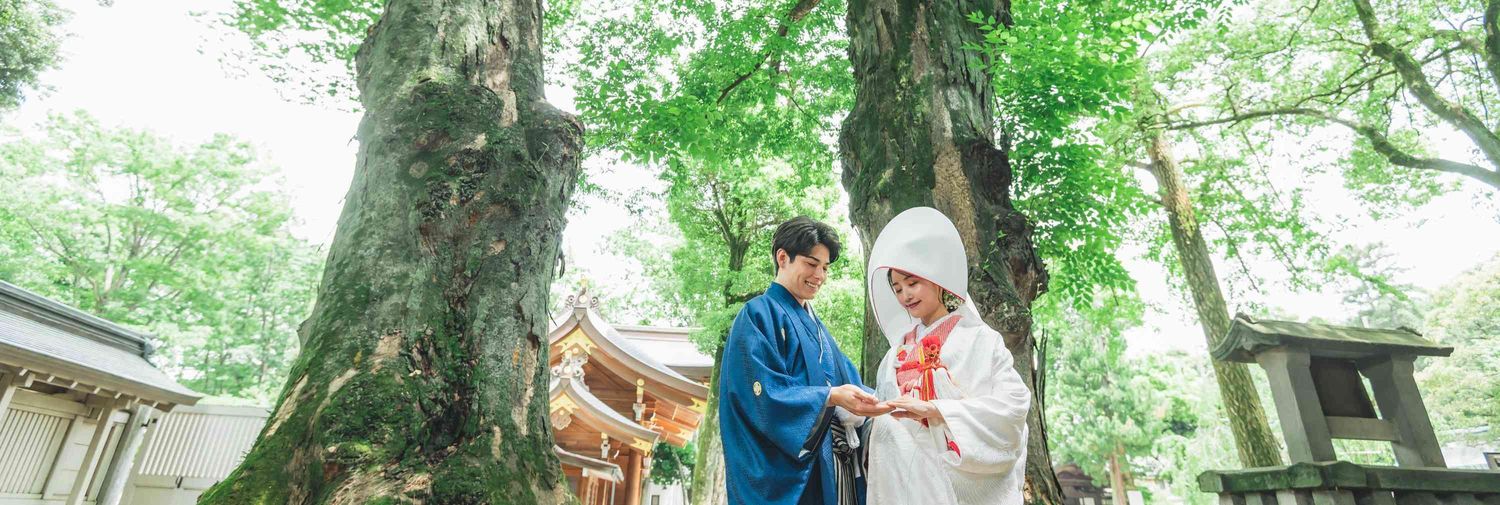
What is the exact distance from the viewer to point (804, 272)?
247cm

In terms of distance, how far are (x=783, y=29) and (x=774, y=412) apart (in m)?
6.50

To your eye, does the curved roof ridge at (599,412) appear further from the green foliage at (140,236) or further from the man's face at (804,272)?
the green foliage at (140,236)

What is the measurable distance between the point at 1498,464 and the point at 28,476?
2223 centimetres

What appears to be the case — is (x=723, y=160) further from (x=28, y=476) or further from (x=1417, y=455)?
(x=28, y=476)

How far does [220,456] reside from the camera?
1448 cm

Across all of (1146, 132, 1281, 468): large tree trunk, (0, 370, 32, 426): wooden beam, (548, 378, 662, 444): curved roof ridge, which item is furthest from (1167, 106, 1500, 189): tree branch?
(0, 370, 32, 426): wooden beam

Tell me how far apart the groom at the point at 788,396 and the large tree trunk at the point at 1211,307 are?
640cm

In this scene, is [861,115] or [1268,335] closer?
[861,115]

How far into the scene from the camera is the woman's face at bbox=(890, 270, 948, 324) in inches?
89.7

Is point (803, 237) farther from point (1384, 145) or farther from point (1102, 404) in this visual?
point (1102, 404)

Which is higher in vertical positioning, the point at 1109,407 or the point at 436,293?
the point at 1109,407

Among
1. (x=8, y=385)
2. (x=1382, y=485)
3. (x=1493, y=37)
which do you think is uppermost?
(x=1493, y=37)

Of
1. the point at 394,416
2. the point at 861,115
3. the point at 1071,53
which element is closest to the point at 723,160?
the point at 861,115

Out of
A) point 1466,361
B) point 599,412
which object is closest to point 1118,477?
point 1466,361
